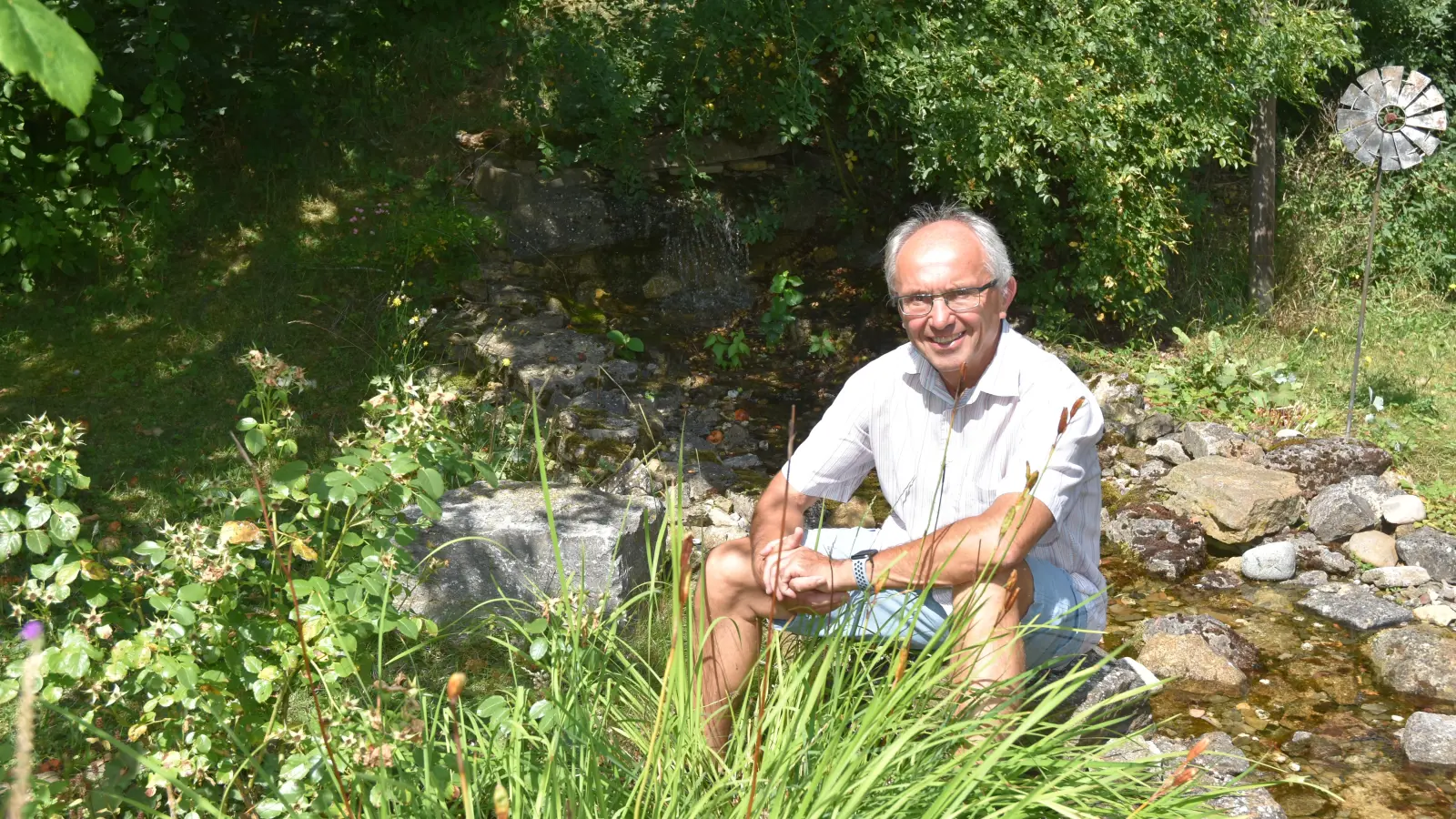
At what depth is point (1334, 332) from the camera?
28.5 feet

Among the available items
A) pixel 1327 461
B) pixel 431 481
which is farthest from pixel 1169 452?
pixel 431 481

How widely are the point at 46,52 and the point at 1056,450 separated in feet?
7.15

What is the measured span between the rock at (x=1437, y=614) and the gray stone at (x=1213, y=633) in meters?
0.90

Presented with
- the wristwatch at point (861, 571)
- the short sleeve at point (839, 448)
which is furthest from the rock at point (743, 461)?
the wristwatch at point (861, 571)

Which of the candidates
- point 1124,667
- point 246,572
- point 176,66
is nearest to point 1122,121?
point 1124,667

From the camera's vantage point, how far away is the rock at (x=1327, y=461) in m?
6.57

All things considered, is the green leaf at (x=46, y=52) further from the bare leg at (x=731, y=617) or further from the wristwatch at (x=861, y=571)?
the wristwatch at (x=861, y=571)

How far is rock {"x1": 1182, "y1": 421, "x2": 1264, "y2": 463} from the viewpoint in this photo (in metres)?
6.91

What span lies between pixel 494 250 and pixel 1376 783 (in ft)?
20.0

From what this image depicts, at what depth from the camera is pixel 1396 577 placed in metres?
5.73

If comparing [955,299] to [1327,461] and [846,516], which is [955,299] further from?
[1327,461]

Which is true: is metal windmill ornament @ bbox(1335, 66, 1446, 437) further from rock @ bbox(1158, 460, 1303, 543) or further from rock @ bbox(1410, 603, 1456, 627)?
rock @ bbox(1410, 603, 1456, 627)

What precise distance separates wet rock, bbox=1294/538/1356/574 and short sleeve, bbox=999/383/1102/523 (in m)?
3.67

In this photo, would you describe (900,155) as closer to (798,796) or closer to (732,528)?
(732,528)
